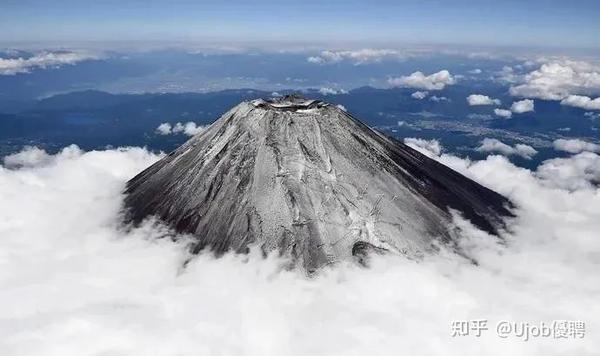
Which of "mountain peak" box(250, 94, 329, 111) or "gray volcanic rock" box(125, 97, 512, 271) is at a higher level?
"mountain peak" box(250, 94, 329, 111)

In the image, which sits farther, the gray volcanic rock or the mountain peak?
the mountain peak

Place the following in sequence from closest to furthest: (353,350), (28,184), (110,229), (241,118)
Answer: (353,350) → (241,118) → (110,229) → (28,184)

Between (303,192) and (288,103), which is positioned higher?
(288,103)

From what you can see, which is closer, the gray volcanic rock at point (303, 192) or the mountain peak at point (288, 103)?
the gray volcanic rock at point (303, 192)

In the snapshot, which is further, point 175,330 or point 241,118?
point 241,118

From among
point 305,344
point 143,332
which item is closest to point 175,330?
point 143,332

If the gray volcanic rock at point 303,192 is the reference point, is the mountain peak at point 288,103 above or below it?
above

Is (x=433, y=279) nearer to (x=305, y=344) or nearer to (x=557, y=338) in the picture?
(x=557, y=338)

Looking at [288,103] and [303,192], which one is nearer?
[303,192]
